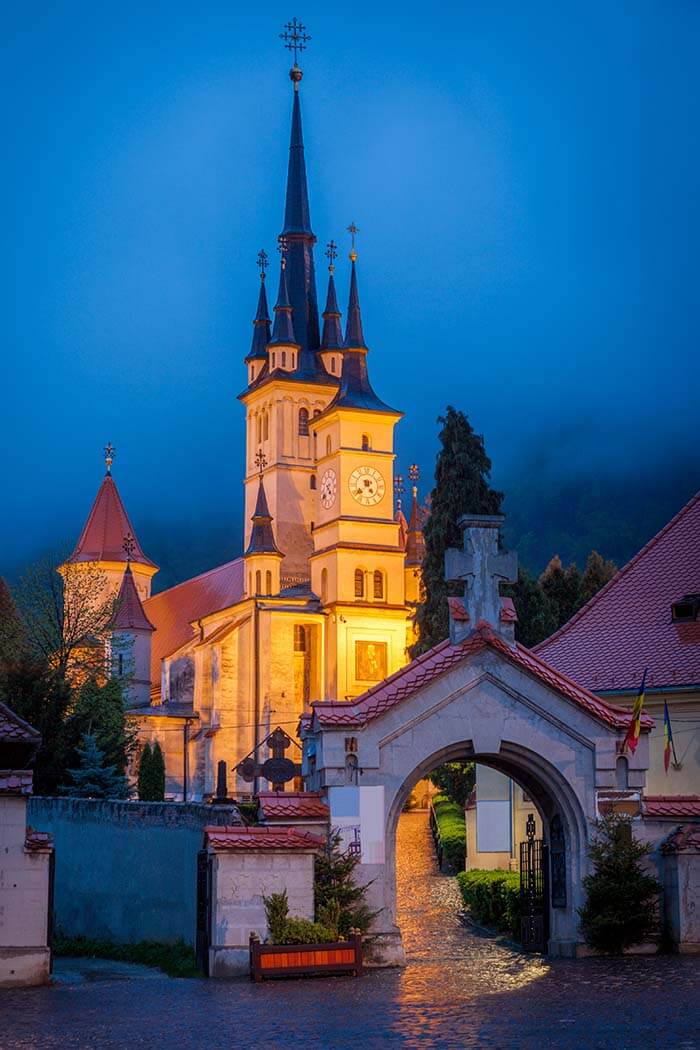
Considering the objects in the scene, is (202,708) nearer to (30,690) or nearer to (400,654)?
(400,654)

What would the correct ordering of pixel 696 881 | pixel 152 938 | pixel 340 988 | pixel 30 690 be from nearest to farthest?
pixel 340 988 → pixel 696 881 → pixel 152 938 → pixel 30 690

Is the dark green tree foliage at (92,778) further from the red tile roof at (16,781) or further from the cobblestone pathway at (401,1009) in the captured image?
the red tile roof at (16,781)

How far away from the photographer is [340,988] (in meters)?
20.9

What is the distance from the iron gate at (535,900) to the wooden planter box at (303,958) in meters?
4.16

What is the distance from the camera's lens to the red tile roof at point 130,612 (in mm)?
93625

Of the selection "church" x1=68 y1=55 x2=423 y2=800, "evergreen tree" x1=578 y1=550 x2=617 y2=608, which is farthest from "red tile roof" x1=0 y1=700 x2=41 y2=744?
"church" x1=68 y1=55 x2=423 y2=800

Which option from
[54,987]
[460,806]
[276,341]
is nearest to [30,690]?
[460,806]

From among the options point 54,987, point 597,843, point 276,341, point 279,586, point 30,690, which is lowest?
point 54,987

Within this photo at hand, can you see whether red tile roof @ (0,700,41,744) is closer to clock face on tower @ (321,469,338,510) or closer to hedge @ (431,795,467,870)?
hedge @ (431,795,467,870)

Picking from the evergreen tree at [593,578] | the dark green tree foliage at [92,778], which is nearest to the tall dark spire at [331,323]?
the evergreen tree at [593,578]

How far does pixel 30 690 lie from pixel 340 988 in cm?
2626

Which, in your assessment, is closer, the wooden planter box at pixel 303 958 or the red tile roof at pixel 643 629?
the wooden planter box at pixel 303 958

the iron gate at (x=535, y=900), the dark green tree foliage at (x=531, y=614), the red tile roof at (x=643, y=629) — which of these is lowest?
the iron gate at (x=535, y=900)

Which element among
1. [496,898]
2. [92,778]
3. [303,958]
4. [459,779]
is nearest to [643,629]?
[496,898]
